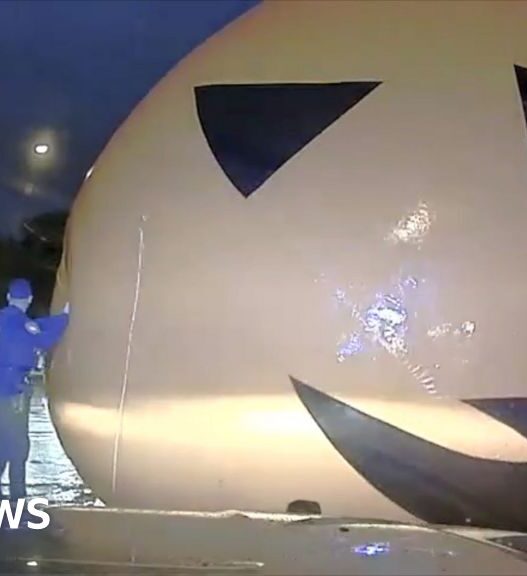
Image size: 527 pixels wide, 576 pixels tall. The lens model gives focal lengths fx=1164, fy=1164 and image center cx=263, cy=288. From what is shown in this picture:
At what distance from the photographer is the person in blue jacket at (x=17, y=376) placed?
253cm

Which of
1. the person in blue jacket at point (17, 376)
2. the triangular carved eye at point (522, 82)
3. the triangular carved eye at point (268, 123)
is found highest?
the triangular carved eye at point (522, 82)

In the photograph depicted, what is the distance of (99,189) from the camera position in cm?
232

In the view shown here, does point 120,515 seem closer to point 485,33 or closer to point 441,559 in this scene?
point 441,559

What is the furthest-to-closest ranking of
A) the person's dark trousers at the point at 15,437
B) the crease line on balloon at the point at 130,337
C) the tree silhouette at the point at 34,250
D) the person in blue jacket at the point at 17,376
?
the tree silhouette at the point at 34,250 → the person's dark trousers at the point at 15,437 → the person in blue jacket at the point at 17,376 → the crease line on balloon at the point at 130,337

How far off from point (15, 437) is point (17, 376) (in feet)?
0.68

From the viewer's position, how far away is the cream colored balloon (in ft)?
6.70

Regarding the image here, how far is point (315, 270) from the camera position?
206 cm

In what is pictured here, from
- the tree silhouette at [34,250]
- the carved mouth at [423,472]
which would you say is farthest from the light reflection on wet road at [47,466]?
the carved mouth at [423,472]

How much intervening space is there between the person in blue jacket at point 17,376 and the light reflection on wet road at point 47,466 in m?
0.03

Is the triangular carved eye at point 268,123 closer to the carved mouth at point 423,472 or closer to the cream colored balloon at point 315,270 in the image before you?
the cream colored balloon at point 315,270

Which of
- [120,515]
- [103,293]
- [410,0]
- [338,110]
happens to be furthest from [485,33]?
[120,515]

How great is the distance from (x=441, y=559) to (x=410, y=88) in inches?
46.1

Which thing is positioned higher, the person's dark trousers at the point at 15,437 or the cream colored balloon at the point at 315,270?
the cream colored balloon at the point at 315,270

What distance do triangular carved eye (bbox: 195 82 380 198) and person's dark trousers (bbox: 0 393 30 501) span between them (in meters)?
0.85
